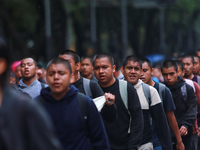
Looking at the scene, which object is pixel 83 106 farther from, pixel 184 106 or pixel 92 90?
pixel 184 106

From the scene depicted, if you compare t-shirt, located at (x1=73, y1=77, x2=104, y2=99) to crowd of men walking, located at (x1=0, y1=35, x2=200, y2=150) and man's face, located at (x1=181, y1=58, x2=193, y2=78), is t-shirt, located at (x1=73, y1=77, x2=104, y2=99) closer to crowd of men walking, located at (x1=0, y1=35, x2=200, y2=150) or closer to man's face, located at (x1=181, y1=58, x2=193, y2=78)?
crowd of men walking, located at (x1=0, y1=35, x2=200, y2=150)

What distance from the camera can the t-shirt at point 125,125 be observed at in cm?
515

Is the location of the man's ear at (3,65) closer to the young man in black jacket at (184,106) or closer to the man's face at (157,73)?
the young man in black jacket at (184,106)

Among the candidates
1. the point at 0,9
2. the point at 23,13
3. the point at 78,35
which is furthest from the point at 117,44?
the point at 0,9

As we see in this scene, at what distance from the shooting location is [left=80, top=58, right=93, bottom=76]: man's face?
891 centimetres

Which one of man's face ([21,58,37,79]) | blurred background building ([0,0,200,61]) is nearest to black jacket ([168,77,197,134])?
man's face ([21,58,37,79])

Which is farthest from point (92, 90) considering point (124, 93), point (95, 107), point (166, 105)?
point (166, 105)

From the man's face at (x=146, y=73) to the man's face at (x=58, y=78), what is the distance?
9.54 feet

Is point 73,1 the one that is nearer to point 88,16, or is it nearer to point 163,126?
point 88,16

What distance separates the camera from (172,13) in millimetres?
36438

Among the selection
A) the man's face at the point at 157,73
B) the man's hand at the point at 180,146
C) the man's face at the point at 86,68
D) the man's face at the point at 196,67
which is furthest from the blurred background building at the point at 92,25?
the man's hand at the point at 180,146

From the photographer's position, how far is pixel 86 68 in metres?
9.09

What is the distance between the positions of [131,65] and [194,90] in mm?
1735

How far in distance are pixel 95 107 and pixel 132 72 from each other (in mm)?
2326
